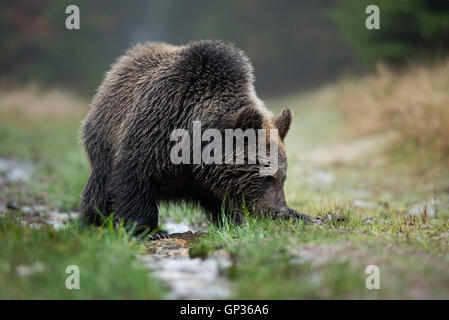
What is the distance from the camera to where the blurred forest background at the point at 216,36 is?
20562 mm

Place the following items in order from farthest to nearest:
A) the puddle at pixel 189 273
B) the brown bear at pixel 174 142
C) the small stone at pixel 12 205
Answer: the small stone at pixel 12 205
the brown bear at pixel 174 142
the puddle at pixel 189 273

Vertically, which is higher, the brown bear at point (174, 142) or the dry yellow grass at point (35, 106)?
the dry yellow grass at point (35, 106)

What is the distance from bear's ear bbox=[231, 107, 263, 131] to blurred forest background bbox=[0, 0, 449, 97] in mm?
14456

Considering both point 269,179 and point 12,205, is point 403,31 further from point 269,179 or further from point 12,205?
point 12,205

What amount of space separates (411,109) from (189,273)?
29.5 feet

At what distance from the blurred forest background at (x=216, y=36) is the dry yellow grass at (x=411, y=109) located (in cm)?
399

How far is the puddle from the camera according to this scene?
10.5 feet

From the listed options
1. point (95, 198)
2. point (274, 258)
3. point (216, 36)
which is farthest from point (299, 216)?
point (216, 36)

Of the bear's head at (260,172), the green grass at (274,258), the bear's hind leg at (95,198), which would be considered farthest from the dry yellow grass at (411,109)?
the bear's hind leg at (95,198)

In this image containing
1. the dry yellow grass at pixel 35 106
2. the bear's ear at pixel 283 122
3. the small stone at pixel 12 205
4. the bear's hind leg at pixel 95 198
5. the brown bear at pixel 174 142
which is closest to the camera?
the brown bear at pixel 174 142

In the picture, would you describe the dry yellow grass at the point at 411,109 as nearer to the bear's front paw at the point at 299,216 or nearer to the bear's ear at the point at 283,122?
the bear's ear at the point at 283,122

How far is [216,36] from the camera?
142 feet

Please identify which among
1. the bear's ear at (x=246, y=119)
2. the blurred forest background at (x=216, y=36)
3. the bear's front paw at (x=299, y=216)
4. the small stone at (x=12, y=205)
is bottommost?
the bear's front paw at (x=299, y=216)

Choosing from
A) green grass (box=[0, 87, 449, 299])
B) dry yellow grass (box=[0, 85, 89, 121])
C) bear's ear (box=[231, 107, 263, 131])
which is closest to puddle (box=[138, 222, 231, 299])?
green grass (box=[0, 87, 449, 299])
